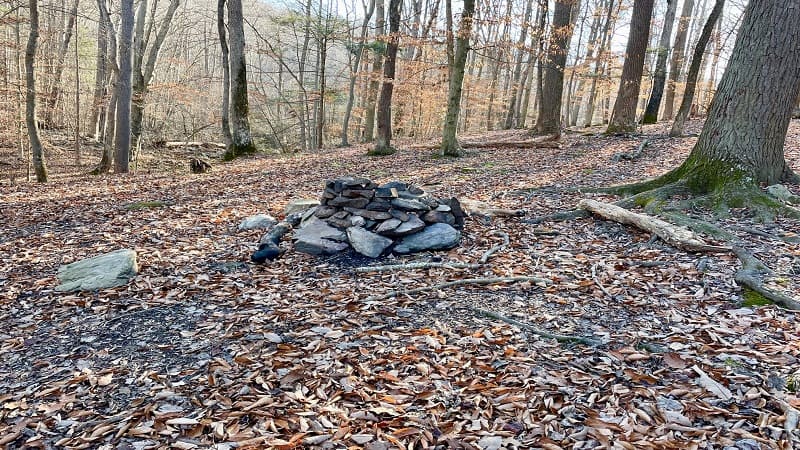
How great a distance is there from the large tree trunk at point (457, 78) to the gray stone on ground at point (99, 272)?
7986mm

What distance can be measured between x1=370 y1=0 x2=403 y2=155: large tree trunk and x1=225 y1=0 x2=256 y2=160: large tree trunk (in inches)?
169

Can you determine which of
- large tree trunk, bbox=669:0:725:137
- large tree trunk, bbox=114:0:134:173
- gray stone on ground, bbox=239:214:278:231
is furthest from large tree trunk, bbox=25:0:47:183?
large tree trunk, bbox=669:0:725:137

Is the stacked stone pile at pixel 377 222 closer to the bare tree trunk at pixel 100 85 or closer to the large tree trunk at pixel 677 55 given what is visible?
the bare tree trunk at pixel 100 85

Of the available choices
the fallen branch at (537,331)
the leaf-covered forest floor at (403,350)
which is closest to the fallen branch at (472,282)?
the leaf-covered forest floor at (403,350)

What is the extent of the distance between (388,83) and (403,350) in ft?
31.7

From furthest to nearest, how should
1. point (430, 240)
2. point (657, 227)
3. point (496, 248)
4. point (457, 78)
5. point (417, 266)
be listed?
point (457, 78) → point (430, 240) → point (496, 248) → point (657, 227) → point (417, 266)

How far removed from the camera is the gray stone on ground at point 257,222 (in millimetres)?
6508

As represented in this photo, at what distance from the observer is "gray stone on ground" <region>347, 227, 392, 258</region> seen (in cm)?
521

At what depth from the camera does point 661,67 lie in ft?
50.0

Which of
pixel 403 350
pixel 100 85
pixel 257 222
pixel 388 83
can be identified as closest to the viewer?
pixel 403 350

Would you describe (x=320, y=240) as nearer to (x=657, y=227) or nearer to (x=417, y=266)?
(x=417, y=266)

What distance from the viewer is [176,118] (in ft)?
81.8

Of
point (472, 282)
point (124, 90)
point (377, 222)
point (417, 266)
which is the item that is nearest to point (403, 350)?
point (472, 282)

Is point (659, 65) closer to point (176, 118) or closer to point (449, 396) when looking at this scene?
point (449, 396)
